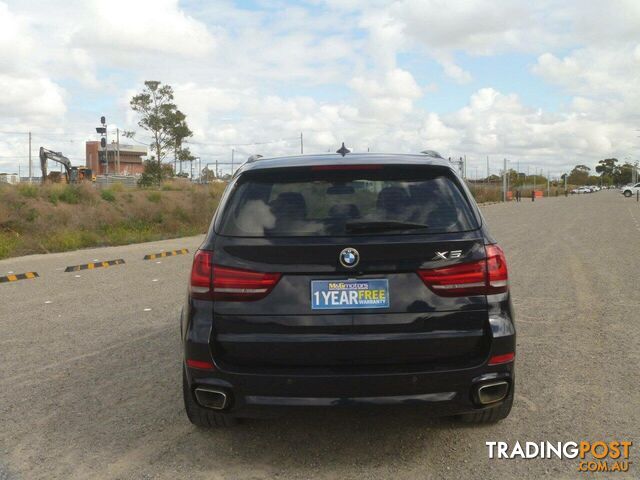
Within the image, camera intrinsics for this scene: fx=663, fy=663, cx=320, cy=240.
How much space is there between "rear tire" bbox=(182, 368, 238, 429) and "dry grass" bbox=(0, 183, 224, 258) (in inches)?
554

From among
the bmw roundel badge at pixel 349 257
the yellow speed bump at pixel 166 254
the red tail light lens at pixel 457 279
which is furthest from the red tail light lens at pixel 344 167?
the yellow speed bump at pixel 166 254

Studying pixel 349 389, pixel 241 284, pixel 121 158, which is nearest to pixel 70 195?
pixel 241 284

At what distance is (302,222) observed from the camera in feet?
11.5

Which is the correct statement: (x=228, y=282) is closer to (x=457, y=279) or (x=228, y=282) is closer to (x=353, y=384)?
(x=353, y=384)

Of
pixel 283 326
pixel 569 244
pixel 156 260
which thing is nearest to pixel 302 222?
pixel 283 326

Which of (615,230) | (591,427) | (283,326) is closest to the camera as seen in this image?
(283,326)

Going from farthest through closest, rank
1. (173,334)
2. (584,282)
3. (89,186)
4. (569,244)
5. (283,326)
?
1. (89,186)
2. (569,244)
3. (584,282)
4. (173,334)
5. (283,326)

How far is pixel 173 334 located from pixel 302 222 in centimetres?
357

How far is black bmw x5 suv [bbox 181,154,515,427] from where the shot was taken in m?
3.35

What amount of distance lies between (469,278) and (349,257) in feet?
2.08

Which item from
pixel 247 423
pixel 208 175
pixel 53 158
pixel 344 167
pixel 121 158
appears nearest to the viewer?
pixel 344 167

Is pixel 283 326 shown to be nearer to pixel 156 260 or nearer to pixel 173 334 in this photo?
pixel 173 334

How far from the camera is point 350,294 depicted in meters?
3.36

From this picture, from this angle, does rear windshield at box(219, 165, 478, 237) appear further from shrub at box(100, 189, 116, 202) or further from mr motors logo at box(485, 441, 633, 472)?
shrub at box(100, 189, 116, 202)
